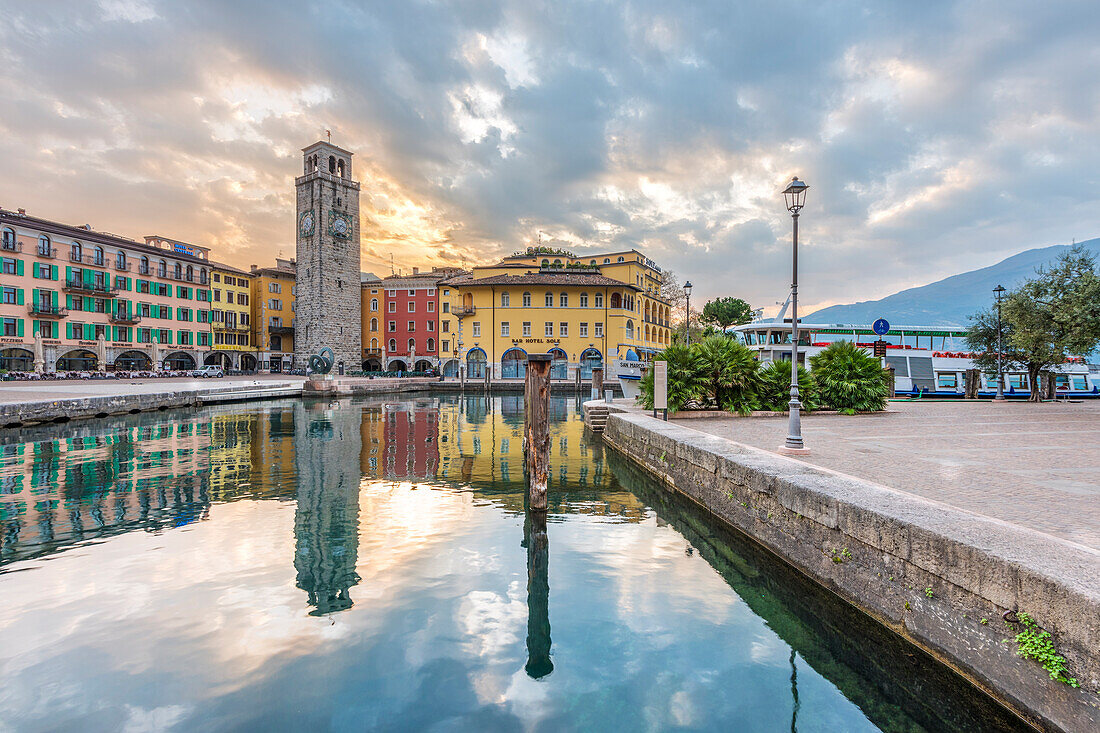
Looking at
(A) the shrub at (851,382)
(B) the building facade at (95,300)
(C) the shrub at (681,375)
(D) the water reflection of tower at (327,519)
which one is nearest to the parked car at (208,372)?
(B) the building facade at (95,300)

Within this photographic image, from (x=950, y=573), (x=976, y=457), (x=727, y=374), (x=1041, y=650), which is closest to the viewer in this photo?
(x=1041, y=650)

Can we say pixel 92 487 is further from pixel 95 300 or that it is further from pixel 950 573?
pixel 95 300

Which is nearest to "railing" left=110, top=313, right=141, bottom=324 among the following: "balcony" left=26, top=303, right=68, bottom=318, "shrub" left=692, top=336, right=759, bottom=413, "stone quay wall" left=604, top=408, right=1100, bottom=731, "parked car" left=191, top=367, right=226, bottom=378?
"balcony" left=26, top=303, right=68, bottom=318

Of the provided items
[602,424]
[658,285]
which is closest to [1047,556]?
[602,424]

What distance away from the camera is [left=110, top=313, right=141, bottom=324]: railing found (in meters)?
51.1

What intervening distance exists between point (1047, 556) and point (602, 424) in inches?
620

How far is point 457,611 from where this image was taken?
564 cm

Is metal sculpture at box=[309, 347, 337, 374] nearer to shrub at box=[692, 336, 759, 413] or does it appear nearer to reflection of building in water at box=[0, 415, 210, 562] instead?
reflection of building in water at box=[0, 415, 210, 562]

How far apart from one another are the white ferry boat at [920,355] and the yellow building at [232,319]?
206 feet

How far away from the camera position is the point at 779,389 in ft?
56.4

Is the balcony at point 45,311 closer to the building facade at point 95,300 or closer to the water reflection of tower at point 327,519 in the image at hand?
the building facade at point 95,300

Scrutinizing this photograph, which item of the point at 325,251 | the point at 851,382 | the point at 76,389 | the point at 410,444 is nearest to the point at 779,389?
the point at 851,382

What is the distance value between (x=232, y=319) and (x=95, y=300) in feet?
54.5

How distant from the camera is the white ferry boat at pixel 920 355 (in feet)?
97.9
